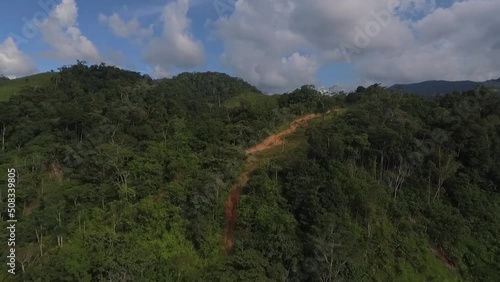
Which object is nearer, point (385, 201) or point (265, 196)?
point (265, 196)

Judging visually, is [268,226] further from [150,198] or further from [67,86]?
[67,86]

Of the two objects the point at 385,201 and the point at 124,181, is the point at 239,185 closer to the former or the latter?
the point at 124,181

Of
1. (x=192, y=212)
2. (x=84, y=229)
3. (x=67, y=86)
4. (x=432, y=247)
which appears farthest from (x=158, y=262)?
(x=67, y=86)

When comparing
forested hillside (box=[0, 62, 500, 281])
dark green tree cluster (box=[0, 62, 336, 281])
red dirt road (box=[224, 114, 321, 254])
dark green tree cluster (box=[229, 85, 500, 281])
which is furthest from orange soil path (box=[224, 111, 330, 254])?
dark green tree cluster (box=[229, 85, 500, 281])

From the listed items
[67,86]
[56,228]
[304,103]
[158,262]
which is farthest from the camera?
[67,86]

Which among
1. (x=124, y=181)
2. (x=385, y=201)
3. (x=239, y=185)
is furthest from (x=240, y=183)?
(x=385, y=201)

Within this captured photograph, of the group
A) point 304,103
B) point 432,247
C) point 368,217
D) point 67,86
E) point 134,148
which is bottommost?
point 432,247

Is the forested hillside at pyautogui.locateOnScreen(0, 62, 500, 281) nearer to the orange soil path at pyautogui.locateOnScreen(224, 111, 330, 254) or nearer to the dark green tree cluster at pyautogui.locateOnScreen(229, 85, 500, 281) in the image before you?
the dark green tree cluster at pyautogui.locateOnScreen(229, 85, 500, 281)

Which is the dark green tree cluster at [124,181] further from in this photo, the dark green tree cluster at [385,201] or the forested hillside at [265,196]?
the dark green tree cluster at [385,201]

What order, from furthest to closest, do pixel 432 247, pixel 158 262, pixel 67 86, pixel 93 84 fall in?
pixel 93 84 → pixel 67 86 → pixel 432 247 → pixel 158 262
